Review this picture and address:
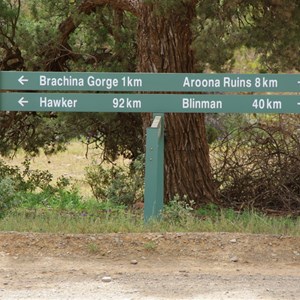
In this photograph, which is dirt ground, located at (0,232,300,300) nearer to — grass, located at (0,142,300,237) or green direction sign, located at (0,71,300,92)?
grass, located at (0,142,300,237)

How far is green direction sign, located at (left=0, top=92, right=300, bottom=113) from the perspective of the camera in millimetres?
8961

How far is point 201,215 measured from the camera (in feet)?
35.0

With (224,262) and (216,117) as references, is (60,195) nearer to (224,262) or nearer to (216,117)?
(216,117)

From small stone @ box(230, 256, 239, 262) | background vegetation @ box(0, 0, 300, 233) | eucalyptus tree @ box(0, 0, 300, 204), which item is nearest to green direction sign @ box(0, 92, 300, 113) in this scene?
background vegetation @ box(0, 0, 300, 233)

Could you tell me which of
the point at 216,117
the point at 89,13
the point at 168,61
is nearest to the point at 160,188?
the point at 168,61

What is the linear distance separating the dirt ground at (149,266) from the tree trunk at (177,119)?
3.74 m

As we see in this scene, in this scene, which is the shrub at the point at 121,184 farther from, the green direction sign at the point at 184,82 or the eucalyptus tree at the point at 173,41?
the green direction sign at the point at 184,82

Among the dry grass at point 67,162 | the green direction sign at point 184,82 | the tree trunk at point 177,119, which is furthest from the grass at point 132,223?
the dry grass at point 67,162

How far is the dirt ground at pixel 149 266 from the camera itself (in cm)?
678

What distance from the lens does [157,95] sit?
902cm

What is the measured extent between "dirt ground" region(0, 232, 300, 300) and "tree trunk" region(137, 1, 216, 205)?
3.74 meters

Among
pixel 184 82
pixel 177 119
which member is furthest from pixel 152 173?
pixel 177 119

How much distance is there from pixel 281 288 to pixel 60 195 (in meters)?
6.26

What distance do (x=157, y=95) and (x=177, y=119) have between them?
270 centimetres
